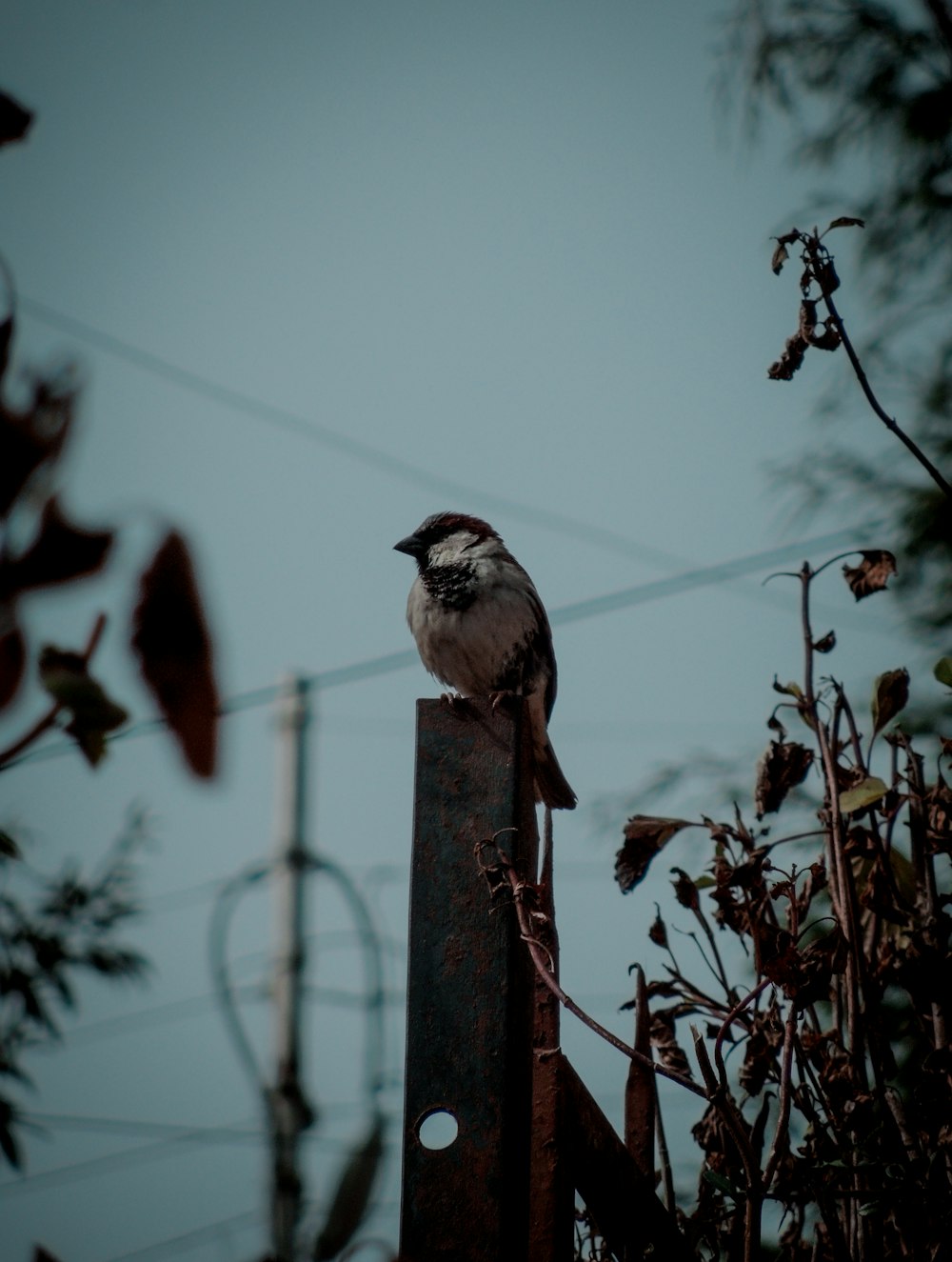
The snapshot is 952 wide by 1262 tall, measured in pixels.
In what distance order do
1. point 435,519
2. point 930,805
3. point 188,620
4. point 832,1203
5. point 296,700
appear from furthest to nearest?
1. point 296,700
2. point 435,519
3. point 930,805
4. point 832,1203
5. point 188,620

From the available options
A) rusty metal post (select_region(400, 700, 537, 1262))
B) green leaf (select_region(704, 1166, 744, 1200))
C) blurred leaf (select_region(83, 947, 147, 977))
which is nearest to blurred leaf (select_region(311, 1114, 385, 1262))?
rusty metal post (select_region(400, 700, 537, 1262))

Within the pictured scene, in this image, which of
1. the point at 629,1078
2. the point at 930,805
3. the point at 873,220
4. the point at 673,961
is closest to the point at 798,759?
the point at 930,805

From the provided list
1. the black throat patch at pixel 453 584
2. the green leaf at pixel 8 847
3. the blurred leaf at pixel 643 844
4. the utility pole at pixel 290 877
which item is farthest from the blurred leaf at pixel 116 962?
the utility pole at pixel 290 877

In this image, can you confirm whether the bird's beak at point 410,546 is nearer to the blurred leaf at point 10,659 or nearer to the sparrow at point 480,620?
the sparrow at point 480,620

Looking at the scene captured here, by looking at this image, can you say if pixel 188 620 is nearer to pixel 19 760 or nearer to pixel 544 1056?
pixel 19 760

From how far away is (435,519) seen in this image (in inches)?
121

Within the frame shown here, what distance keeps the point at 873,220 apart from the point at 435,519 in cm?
224

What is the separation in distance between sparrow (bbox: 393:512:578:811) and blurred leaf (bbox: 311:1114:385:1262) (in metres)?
2.37

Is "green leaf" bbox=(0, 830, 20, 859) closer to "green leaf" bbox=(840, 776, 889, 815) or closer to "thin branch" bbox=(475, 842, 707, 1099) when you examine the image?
"thin branch" bbox=(475, 842, 707, 1099)

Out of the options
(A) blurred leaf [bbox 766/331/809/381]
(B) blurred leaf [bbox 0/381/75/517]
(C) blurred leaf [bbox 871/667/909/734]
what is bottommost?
(B) blurred leaf [bbox 0/381/75/517]

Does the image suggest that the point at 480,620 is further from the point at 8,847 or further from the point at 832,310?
the point at 8,847

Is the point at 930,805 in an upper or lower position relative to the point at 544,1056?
upper

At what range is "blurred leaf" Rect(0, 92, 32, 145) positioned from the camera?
38 centimetres


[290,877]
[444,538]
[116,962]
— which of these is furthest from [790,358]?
[290,877]
